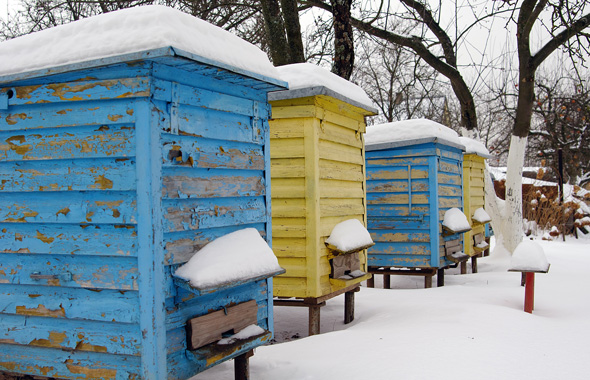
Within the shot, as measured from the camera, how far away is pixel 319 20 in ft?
35.1

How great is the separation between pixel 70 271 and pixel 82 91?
3.66ft

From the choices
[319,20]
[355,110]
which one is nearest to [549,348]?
[355,110]

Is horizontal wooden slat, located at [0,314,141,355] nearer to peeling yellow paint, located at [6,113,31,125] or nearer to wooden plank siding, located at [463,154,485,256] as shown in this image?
peeling yellow paint, located at [6,113,31,125]

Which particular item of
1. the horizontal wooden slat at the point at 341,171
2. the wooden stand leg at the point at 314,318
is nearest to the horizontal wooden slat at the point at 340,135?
the horizontal wooden slat at the point at 341,171

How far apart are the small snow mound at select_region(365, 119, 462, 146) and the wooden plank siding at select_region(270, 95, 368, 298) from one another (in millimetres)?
2582

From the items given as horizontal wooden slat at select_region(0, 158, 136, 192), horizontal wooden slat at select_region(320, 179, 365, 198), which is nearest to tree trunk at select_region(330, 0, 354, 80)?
horizontal wooden slat at select_region(320, 179, 365, 198)

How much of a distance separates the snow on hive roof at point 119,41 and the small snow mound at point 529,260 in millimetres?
4374

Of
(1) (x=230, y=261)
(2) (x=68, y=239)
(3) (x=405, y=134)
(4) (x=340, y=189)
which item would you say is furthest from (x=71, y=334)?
(3) (x=405, y=134)

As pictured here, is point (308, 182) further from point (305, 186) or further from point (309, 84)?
point (309, 84)

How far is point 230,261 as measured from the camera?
3.20m

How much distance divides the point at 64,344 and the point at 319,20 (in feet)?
30.2

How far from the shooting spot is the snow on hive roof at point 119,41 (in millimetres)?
2822

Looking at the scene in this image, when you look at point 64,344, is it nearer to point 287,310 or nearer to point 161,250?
point 161,250

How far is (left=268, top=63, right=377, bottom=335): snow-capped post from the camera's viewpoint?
5099 millimetres
